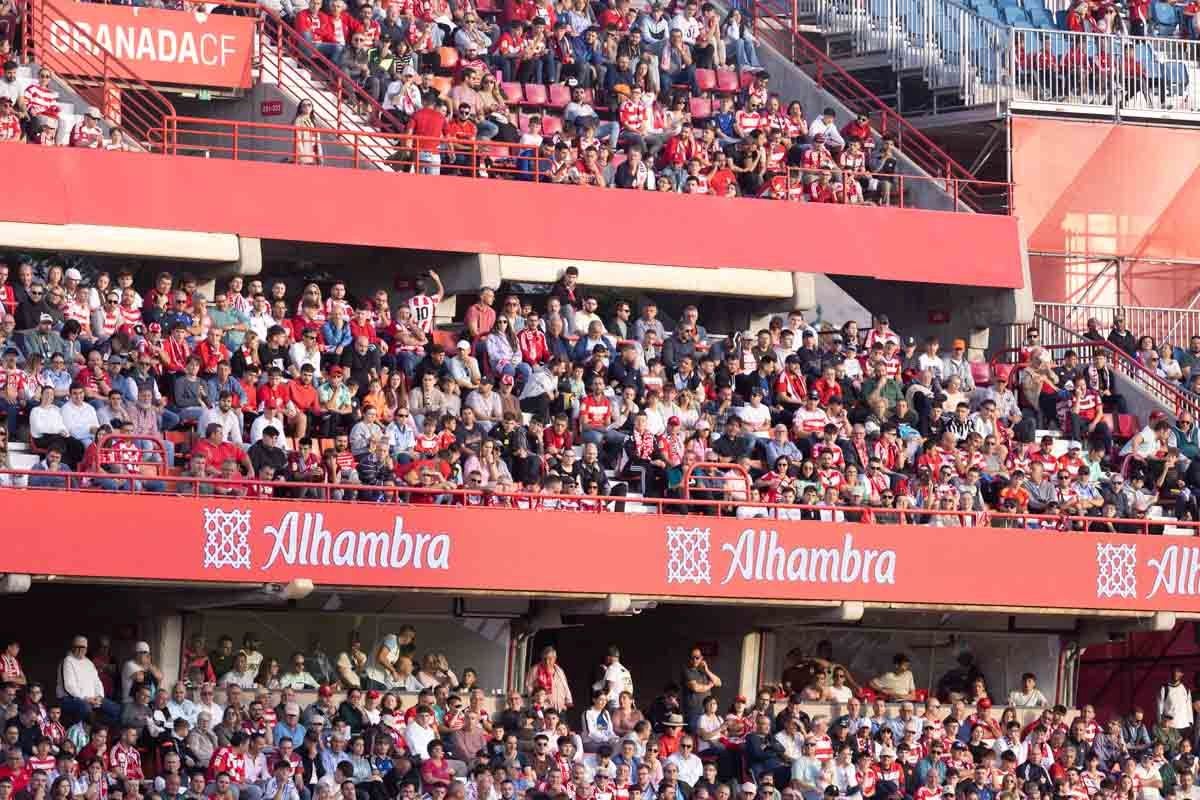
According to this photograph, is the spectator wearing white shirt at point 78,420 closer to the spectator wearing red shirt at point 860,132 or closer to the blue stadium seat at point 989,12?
the spectator wearing red shirt at point 860,132

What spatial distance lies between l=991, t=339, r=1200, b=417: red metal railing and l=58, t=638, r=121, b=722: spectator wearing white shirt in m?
11.5

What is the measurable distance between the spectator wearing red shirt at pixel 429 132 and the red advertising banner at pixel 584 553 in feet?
18.4

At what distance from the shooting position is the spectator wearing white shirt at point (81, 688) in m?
24.8

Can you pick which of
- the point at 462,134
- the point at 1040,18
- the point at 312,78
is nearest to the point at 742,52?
the point at 1040,18

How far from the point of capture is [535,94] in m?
33.2

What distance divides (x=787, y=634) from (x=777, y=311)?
4249 millimetres

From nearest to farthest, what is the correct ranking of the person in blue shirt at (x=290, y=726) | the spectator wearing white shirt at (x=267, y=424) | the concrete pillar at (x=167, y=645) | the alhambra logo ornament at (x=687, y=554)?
the person in blue shirt at (x=290, y=726) < the spectator wearing white shirt at (x=267, y=424) < the concrete pillar at (x=167, y=645) < the alhambra logo ornament at (x=687, y=554)

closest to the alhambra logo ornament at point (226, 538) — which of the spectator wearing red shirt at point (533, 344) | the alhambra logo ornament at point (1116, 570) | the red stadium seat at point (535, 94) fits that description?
the spectator wearing red shirt at point (533, 344)

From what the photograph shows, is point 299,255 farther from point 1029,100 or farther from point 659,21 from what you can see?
point 1029,100

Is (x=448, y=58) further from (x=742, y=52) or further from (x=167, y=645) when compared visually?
(x=167, y=645)

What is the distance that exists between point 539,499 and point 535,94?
738cm

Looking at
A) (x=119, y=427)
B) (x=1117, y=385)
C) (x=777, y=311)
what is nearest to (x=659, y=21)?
(x=777, y=311)

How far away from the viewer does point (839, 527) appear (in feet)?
92.8

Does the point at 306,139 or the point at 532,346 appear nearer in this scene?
the point at 532,346
